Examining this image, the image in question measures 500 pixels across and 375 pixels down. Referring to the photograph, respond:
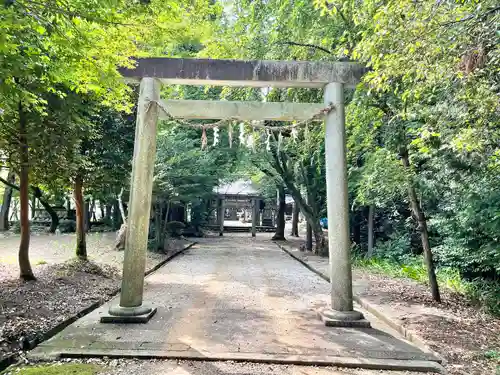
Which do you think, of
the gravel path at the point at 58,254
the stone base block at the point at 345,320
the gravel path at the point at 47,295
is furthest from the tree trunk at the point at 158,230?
the stone base block at the point at 345,320

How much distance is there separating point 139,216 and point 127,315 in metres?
1.48

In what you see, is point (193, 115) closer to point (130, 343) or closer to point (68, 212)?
point (130, 343)

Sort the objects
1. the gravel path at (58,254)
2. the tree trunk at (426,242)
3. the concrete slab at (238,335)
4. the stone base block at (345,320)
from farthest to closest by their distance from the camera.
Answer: the gravel path at (58,254) < the tree trunk at (426,242) < the stone base block at (345,320) < the concrete slab at (238,335)

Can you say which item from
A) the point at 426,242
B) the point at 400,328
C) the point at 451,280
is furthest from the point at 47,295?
the point at 451,280

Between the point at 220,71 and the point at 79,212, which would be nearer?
the point at 220,71

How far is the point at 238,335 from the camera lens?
5.00 metres

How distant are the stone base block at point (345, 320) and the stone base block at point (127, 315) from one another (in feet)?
9.10

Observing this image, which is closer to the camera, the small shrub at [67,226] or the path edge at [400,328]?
the path edge at [400,328]

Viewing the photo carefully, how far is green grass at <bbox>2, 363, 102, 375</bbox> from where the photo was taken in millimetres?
3783

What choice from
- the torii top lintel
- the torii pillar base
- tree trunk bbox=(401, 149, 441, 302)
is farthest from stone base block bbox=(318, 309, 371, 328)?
the torii top lintel

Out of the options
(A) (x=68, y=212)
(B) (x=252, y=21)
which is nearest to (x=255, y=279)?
(B) (x=252, y=21)

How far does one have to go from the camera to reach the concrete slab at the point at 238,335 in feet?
14.1

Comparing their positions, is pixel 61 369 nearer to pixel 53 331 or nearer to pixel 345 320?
pixel 53 331

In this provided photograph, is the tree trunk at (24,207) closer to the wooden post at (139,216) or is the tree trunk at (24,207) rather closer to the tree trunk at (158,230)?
the wooden post at (139,216)
